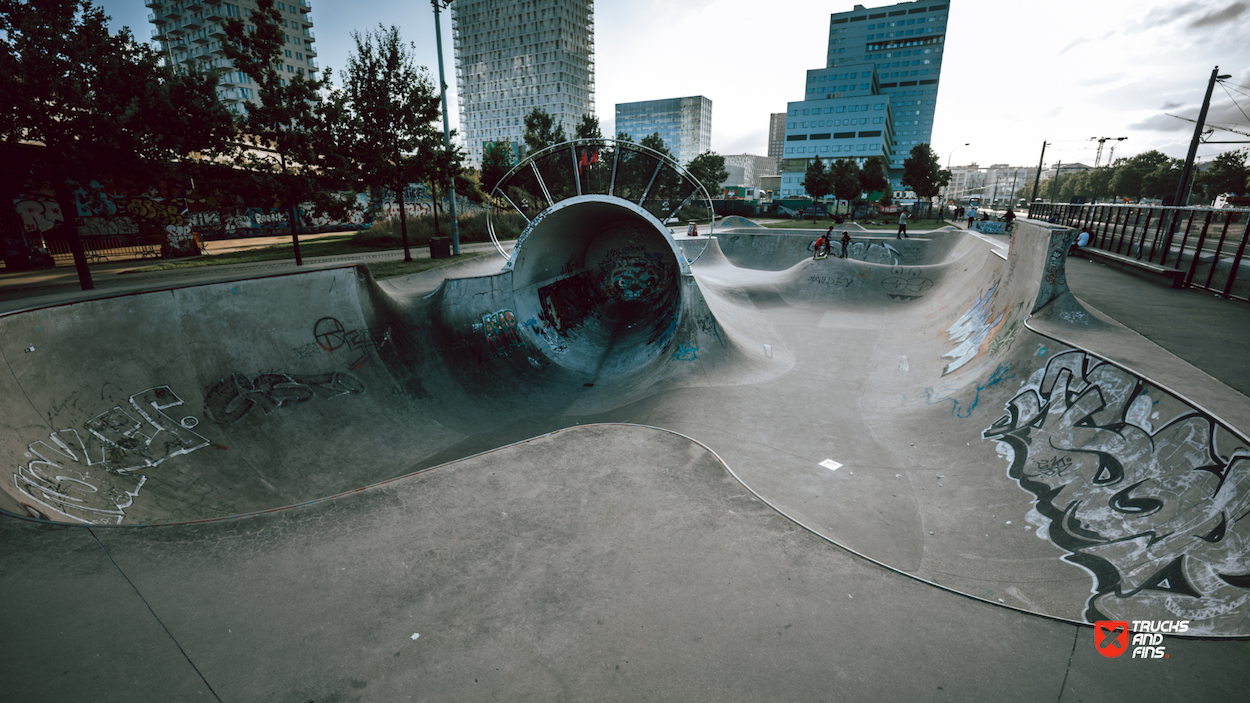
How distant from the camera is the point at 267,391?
8414 mm

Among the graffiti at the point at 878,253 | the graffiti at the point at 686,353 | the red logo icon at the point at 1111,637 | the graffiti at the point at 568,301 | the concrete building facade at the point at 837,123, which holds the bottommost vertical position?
the graffiti at the point at 686,353

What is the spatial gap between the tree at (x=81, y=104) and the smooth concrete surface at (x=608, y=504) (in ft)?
25.3

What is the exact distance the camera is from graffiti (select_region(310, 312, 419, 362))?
955cm

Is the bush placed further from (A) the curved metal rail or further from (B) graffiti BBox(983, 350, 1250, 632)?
(B) graffiti BBox(983, 350, 1250, 632)

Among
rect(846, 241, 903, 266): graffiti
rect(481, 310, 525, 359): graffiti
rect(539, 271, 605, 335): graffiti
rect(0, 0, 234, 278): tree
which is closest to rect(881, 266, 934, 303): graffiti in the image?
rect(846, 241, 903, 266): graffiti

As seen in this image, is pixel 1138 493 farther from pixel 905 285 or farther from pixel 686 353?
pixel 905 285

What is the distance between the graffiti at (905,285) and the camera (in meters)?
18.2

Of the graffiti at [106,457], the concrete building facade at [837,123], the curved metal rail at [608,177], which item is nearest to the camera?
the graffiti at [106,457]

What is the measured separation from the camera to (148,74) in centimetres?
1277

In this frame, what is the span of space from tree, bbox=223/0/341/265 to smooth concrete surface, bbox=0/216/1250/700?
10.5 m

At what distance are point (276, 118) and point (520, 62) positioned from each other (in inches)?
5355

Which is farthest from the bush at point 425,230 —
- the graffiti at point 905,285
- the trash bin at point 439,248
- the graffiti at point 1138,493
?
the graffiti at point 1138,493

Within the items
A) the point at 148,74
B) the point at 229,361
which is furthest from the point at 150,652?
the point at 148,74

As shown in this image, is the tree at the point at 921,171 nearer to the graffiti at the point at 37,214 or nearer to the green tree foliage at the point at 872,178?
the green tree foliage at the point at 872,178
